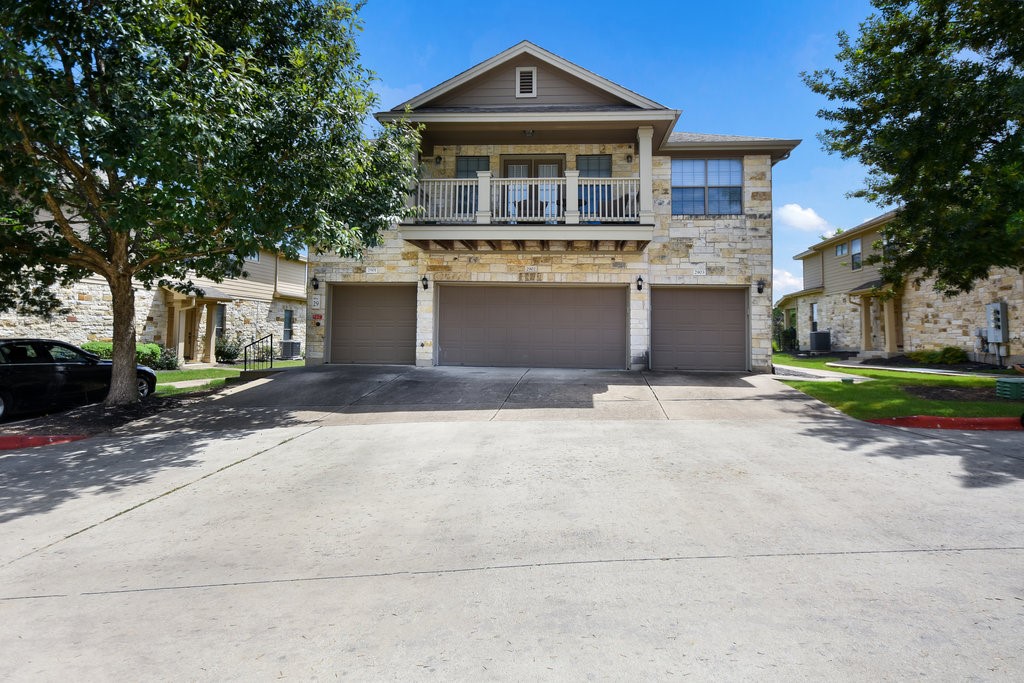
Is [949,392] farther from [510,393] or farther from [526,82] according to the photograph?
[526,82]

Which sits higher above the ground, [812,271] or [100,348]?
[812,271]

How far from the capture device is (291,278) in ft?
90.8

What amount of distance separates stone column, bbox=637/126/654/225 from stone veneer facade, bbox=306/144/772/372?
1.22 m

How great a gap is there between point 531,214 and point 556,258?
1.49 meters

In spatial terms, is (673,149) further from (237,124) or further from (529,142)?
(237,124)

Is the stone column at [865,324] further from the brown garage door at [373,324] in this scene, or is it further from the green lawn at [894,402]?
the brown garage door at [373,324]

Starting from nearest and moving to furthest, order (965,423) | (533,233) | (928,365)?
1. (965,423)
2. (533,233)
3. (928,365)

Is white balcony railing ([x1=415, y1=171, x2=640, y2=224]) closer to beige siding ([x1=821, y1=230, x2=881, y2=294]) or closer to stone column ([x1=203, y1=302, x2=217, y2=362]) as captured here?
stone column ([x1=203, y1=302, x2=217, y2=362])

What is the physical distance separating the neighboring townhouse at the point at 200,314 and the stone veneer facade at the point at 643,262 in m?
5.22

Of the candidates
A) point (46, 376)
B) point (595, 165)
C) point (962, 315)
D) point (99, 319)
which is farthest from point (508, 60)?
point (962, 315)

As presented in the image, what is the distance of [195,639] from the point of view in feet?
8.77

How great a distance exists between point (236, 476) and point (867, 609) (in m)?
5.54

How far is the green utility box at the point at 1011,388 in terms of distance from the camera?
395 inches

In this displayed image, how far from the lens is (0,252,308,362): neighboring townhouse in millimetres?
17938
